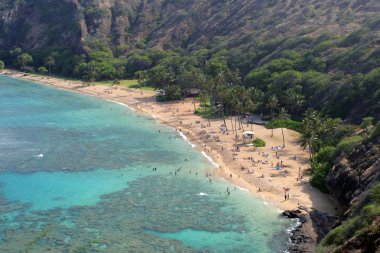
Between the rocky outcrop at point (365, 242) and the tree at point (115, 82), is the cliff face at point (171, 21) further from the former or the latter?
the rocky outcrop at point (365, 242)

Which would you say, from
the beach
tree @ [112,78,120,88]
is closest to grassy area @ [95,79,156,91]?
tree @ [112,78,120,88]

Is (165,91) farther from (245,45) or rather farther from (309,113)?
(309,113)

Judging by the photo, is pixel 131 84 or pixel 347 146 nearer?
pixel 347 146

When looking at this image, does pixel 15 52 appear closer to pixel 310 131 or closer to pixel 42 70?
pixel 42 70

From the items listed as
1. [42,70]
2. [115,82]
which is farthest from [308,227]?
[42,70]

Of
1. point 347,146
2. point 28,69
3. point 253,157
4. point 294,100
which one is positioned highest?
point 28,69

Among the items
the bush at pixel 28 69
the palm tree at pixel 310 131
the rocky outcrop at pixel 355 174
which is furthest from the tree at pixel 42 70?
the rocky outcrop at pixel 355 174

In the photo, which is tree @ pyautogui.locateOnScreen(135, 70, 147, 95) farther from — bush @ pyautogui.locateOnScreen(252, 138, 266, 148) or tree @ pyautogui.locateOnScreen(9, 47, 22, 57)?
tree @ pyautogui.locateOnScreen(9, 47, 22, 57)
